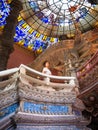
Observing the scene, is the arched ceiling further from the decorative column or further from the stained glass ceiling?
the decorative column

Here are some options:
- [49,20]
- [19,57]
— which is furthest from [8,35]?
[49,20]

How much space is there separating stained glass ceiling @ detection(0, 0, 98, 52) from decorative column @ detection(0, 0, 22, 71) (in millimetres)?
2046

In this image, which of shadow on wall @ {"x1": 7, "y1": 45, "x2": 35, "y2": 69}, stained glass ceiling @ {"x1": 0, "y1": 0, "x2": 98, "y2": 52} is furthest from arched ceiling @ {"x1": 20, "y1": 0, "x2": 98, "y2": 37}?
shadow on wall @ {"x1": 7, "y1": 45, "x2": 35, "y2": 69}

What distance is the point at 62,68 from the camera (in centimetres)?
1227

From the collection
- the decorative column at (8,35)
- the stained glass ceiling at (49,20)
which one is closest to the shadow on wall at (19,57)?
the stained glass ceiling at (49,20)

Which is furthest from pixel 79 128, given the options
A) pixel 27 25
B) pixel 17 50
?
pixel 27 25

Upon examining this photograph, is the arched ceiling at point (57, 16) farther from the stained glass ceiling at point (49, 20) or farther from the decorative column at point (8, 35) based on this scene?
the decorative column at point (8, 35)

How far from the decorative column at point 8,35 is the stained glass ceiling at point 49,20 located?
2.05 meters

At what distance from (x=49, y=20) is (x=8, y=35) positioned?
4778 mm

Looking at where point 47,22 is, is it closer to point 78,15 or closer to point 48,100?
point 78,15

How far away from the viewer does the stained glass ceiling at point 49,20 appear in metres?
16.3

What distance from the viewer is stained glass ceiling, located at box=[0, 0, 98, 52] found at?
1628 cm

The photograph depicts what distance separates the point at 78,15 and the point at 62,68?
598cm

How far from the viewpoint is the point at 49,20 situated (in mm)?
17047
